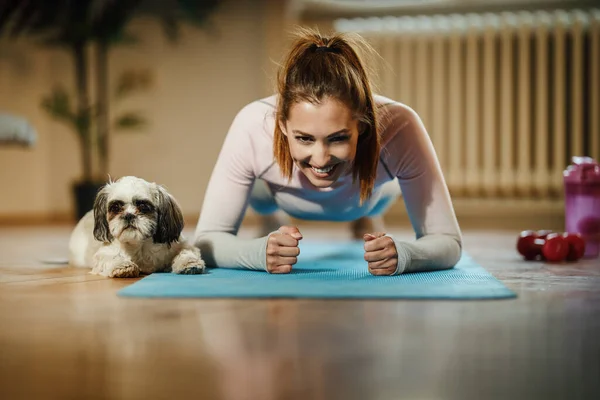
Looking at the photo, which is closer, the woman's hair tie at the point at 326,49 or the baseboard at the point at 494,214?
the woman's hair tie at the point at 326,49

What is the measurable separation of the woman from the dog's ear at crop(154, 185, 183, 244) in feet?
0.45

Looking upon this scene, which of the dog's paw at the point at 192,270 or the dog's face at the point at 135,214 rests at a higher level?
the dog's face at the point at 135,214

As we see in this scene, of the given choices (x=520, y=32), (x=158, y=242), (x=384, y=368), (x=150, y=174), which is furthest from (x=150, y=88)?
(x=384, y=368)

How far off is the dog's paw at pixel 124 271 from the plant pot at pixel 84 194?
294 cm

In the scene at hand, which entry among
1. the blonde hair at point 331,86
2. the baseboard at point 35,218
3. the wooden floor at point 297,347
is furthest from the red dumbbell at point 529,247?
the baseboard at point 35,218

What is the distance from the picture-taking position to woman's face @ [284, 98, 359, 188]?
1.75 meters

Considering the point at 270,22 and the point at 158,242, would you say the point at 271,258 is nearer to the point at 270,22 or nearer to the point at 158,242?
the point at 158,242

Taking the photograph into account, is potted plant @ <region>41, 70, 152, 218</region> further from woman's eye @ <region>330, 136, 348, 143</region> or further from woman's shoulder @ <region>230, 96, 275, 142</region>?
woman's eye @ <region>330, 136, 348, 143</region>

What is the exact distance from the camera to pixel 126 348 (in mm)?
1177

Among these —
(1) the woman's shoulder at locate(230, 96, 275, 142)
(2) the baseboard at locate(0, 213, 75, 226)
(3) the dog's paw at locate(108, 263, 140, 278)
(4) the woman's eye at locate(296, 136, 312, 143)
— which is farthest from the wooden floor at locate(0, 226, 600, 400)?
(2) the baseboard at locate(0, 213, 75, 226)

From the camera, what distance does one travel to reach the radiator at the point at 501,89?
4.76 m

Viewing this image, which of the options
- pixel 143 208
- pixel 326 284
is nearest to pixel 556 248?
pixel 326 284

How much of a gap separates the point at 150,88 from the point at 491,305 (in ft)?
14.2

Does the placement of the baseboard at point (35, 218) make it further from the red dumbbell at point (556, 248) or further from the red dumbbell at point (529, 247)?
the red dumbbell at point (556, 248)
